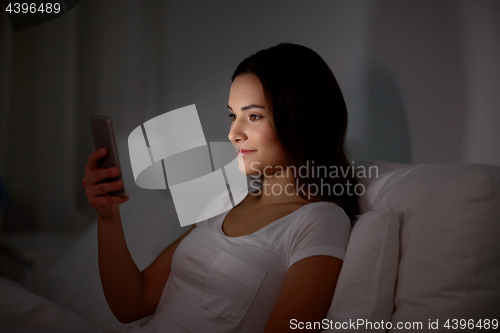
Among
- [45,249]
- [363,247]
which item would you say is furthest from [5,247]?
[363,247]

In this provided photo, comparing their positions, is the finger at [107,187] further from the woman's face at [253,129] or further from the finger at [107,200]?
the woman's face at [253,129]

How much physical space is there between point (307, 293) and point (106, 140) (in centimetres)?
46

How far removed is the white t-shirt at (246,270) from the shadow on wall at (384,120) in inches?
11.9

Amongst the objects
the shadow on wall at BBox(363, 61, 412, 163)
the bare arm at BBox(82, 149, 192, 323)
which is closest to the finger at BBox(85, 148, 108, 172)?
the bare arm at BBox(82, 149, 192, 323)

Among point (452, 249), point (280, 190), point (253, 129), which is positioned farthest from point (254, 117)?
point (452, 249)

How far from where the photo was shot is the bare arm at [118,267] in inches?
24.0

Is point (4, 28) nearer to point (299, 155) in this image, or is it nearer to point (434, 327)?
point (299, 155)

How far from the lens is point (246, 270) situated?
2.08 feet

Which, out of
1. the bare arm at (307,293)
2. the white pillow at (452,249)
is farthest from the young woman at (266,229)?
the white pillow at (452,249)

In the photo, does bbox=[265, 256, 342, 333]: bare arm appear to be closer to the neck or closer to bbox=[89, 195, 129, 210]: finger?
the neck

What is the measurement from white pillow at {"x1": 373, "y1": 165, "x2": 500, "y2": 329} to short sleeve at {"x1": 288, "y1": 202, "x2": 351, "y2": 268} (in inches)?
4.6

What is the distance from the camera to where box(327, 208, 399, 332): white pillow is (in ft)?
1.66

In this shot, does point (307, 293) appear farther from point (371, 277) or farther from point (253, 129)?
point (253, 129)

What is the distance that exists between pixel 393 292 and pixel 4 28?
122 cm
